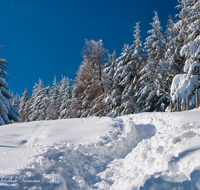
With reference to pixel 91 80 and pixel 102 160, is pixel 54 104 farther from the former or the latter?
pixel 102 160

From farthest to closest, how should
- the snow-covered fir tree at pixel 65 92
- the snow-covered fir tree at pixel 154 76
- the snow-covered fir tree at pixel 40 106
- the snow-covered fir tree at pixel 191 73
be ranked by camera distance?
the snow-covered fir tree at pixel 40 106 → the snow-covered fir tree at pixel 65 92 → the snow-covered fir tree at pixel 154 76 → the snow-covered fir tree at pixel 191 73

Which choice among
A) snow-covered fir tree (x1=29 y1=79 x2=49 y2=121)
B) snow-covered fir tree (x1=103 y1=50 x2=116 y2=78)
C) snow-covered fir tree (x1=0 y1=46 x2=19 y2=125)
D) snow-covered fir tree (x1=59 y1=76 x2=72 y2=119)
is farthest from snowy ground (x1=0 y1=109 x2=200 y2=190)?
snow-covered fir tree (x1=29 y1=79 x2=49 y2=121)

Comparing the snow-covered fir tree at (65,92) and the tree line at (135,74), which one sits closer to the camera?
the tree line at (135,74)

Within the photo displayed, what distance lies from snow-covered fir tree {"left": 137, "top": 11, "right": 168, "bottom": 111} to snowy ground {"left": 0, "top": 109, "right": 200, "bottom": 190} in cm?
835

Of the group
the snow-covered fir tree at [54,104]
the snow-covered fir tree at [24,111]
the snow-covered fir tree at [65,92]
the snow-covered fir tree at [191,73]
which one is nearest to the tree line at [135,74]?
the snow-covered fir tree at [191,73]

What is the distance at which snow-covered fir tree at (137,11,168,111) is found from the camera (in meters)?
15.9

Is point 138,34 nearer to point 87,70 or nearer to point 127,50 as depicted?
point 127,50

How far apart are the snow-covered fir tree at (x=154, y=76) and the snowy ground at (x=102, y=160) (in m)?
8.35

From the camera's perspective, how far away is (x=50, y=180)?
3662 millimetres

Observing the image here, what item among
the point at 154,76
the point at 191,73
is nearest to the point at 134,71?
the point at 154,76

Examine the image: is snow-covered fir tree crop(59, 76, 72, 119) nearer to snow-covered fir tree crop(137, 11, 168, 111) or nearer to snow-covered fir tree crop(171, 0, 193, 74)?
snow-covered fir tree crop(137, 11, 168, 111)

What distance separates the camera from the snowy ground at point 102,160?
3236mm

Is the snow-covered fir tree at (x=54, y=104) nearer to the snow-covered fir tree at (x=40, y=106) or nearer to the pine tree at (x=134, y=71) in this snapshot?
the snow-covered fir tree at (x=40, y=106)

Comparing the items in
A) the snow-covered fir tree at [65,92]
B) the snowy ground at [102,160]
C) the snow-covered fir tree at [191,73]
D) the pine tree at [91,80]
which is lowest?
the snowy ground at [102,160]
